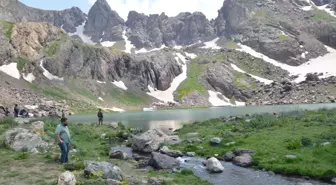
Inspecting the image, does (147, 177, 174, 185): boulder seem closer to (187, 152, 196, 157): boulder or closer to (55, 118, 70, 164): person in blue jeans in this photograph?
(55, 118, 70, 164): person in blue jeans

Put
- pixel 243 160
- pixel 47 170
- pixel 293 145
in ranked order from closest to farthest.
→ pixel 47 170
pixel 243 160
pixel 293 145

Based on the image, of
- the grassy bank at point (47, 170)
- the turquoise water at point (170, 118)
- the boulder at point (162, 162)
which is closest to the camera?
the grassy bank at point (47, 170)

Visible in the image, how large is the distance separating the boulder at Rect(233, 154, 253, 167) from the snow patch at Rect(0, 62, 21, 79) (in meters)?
191

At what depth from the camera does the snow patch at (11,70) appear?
620 feet

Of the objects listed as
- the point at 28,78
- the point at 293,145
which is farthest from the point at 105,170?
the point at 28,78

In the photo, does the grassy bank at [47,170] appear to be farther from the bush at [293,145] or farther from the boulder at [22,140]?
the bush at [293,145]

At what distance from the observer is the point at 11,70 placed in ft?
630

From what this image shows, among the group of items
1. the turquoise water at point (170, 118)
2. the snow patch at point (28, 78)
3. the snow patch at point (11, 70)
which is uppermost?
the snow patch at point (11, 70)

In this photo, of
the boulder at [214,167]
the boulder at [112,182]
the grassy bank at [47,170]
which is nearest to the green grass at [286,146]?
the boulder at [214,167]

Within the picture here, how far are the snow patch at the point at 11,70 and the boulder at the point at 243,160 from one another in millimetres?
191117

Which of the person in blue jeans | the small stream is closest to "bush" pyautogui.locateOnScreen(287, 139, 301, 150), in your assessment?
the small stream

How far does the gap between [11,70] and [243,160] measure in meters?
197

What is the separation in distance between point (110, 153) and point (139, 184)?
11911mm

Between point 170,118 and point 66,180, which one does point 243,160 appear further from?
point 170,118
